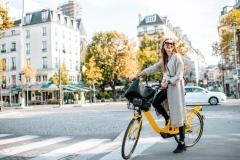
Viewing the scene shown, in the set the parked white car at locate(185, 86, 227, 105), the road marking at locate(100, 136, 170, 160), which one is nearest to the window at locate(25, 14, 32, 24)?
the parked white car at locate(185, 86, 227, 105)

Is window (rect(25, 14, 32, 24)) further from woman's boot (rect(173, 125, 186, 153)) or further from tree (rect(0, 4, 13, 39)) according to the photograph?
woman's boot (rect(173, 125, 186, 153))

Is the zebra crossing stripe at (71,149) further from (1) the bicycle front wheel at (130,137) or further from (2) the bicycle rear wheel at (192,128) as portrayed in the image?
(2) the bicycle rear wheel at (192,128)

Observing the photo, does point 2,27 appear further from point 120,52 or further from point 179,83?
point 120,52

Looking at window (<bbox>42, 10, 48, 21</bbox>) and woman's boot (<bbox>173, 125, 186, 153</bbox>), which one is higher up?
window (<bbox>42, 10, 48, 21</bbox>)

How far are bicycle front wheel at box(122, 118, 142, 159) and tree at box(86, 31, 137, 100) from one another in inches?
1687

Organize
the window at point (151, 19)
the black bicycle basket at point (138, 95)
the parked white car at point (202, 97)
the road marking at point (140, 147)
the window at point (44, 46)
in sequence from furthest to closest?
the window at point (151, 19) < the window at point (44, 46) < the parked white car at point (202, 97) < the road marking at point (140, 147) < the black bicycle basket at point (138, 95)

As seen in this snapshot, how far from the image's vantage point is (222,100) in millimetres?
23344

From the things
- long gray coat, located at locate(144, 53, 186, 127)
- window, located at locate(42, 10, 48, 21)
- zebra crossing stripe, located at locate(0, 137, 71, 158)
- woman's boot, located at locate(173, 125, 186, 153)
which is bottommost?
zebra crossing stripe, located at locate(0, 137, 71, 158)

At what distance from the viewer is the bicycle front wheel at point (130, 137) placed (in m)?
4.83

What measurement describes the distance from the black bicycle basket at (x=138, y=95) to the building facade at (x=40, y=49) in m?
48.5

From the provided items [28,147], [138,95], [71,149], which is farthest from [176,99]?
[28,147]

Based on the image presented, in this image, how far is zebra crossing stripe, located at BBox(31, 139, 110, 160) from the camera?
5814 mm

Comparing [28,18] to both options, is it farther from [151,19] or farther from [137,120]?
[137,120]

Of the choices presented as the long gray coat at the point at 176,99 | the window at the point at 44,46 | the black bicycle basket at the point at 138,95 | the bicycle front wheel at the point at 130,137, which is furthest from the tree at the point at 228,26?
the bicycle front wheel at the point at 130,137
